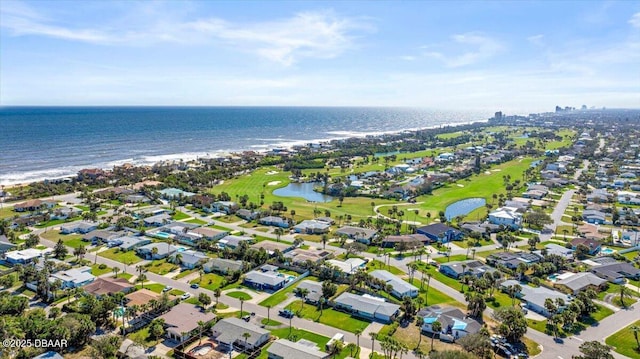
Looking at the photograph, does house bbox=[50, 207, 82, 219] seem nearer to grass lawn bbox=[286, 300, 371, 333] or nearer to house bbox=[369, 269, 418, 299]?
grass lawn bbox=[286, 300, 371, 333]

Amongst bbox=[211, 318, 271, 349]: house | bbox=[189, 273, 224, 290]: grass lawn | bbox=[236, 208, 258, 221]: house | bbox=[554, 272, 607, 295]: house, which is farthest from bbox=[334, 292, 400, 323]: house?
bbox=[236, 208, 258, 221]: house

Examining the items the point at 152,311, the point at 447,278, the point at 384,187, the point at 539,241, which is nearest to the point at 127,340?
the point at 152,311

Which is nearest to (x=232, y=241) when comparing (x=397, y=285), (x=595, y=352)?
(x=397, y=285)

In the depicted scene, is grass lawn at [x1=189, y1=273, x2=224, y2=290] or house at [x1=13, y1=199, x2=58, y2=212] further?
house at [x1=13, y1=199, x2=58, y2=212]

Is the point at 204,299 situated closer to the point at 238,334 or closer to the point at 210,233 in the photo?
the point at 238,334

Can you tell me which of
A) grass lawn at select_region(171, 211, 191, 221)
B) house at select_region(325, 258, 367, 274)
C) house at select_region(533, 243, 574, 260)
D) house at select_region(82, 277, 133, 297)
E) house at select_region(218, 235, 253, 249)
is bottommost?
grass lawn at select_region(171, 211, 191, 221)

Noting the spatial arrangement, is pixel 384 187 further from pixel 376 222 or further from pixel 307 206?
pixel 376 222

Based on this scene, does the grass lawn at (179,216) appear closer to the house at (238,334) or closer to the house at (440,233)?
the house at (238,334)
